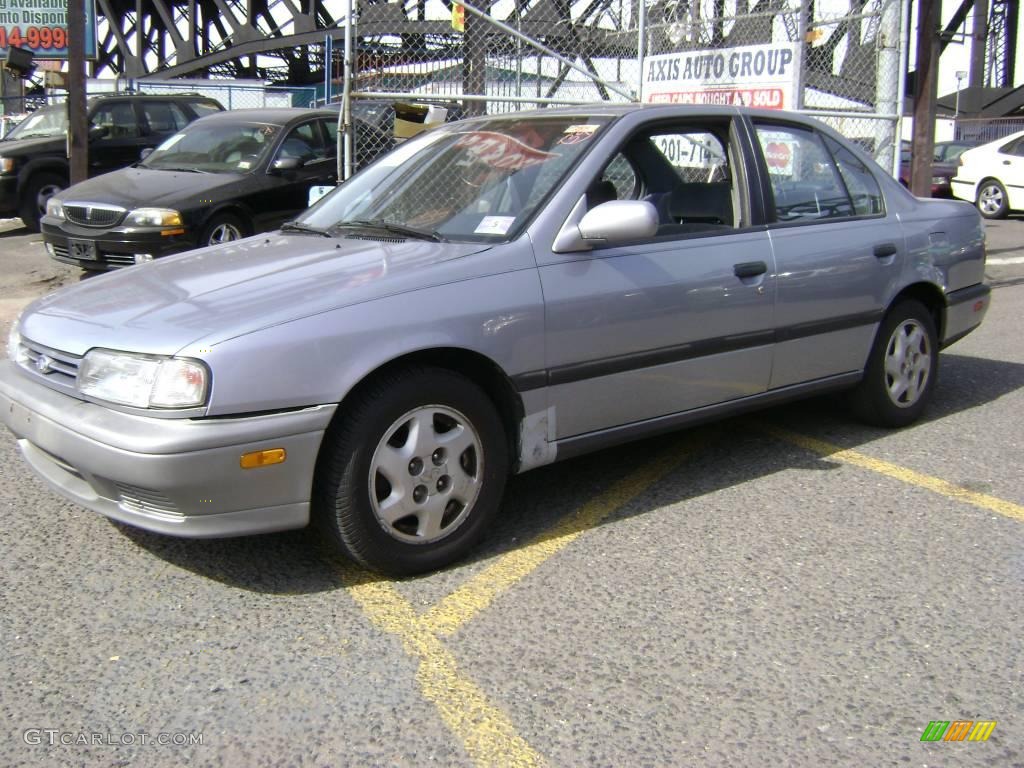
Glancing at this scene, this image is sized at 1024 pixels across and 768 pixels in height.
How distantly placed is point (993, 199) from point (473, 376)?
633 inches

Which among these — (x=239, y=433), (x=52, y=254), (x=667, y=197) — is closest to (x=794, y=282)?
(x=667, y=197)

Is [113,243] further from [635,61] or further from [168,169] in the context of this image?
[635,61]

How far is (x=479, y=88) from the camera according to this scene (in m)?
8.91

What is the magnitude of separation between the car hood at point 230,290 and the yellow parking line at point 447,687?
3.11 ft

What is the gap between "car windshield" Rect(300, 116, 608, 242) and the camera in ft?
12.9

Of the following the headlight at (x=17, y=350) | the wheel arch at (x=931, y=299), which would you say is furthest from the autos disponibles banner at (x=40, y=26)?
the wheel arch at (x=931, y=299)

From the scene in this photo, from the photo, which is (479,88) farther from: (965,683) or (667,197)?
(965,683)

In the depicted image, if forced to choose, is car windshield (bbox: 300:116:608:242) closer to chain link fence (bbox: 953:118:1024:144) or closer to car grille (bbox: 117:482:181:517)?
car grille (bbox: 117:482:181:517)

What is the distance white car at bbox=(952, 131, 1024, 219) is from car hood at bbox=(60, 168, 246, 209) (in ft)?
42.2

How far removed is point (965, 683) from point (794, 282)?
6.79ft

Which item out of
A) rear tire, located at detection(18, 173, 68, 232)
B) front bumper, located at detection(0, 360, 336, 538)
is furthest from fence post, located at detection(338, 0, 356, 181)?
rear tire, located at detection(18, 173, 68, 232)

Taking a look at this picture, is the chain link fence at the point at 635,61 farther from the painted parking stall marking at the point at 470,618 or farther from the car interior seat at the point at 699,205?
the painted parking stall marking at the point at 470,618

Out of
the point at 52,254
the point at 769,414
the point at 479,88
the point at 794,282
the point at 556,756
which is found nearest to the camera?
the point at 556,756

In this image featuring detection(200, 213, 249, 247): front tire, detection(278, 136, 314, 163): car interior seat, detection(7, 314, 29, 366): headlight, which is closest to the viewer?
detection(7, 314, 29, 366): headlight
